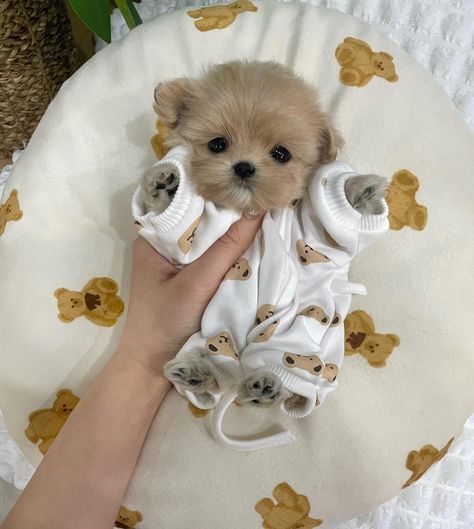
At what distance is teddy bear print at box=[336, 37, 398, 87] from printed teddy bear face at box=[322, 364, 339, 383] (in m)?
0.84

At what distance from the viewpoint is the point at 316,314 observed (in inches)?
49.1

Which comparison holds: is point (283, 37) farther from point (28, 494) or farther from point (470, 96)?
point (28, 494)

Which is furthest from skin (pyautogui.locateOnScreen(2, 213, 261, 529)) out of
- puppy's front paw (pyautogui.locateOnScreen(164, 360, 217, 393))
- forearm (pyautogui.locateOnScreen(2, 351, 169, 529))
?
puppy's front paw (pyautogui.locateOnScreen(164, 360, 217, 393))

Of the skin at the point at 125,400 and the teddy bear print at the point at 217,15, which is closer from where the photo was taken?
the skin at the point at 125,400

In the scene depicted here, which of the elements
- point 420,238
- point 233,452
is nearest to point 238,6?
point 420,238

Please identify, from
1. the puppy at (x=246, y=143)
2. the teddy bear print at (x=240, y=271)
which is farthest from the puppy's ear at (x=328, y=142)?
the teddy bear print at (x=240, y=271)

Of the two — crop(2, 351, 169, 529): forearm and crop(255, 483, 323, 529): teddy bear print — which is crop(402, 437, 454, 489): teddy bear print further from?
crop(2, 351, 169, 529): forearm

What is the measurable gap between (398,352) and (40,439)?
102 cm

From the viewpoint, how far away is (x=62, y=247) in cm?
154

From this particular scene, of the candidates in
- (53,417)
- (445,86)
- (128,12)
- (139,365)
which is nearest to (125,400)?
(139,365)

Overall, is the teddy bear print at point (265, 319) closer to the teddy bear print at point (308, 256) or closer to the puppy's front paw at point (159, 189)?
the teddy bear print at point (308, 256)

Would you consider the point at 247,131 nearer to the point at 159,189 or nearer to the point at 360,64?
the point at 159,189

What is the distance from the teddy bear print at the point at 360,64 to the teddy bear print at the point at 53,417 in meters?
1.21

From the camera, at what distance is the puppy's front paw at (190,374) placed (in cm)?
116
